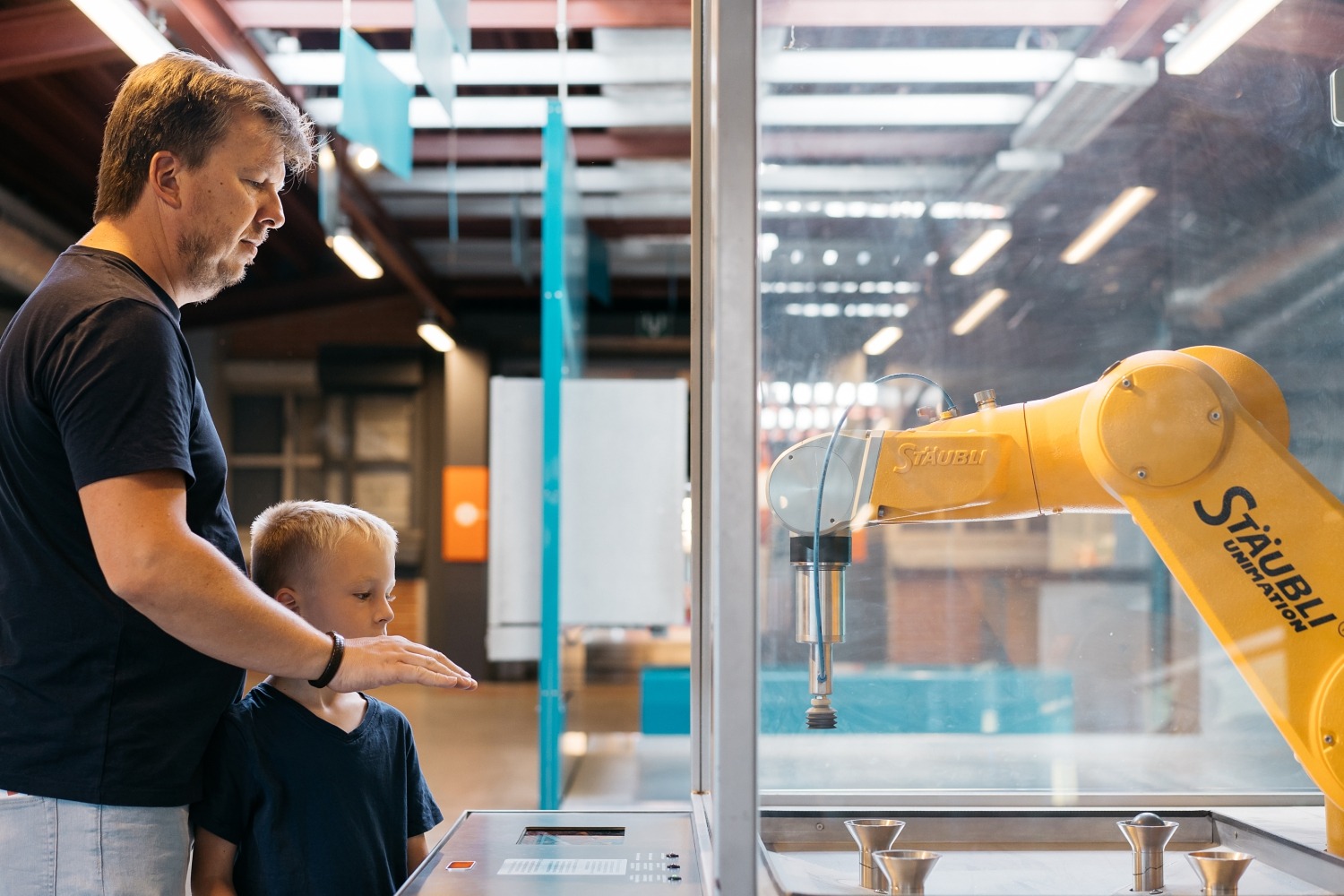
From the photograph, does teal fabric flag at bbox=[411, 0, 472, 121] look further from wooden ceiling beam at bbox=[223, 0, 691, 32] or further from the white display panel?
the white display panel

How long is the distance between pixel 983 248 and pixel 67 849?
1434 mm

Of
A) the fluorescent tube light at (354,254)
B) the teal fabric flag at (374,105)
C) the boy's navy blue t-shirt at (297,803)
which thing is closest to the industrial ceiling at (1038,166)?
the boy's navy blue t-shirt at (297,803)

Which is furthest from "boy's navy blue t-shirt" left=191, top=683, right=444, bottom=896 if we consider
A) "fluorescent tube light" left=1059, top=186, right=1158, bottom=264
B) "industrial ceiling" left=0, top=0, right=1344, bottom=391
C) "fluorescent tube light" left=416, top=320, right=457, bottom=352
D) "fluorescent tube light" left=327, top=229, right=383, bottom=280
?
"fluorescent tube light" left=416, top=320, right=457, bottom=352

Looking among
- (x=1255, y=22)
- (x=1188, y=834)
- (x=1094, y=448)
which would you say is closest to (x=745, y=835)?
(x=1094, y=448)

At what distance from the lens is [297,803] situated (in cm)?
112

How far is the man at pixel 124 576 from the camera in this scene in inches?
36.5

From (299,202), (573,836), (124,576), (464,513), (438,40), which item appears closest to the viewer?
(124,576)

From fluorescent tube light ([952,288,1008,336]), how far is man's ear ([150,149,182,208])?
1140 millimetres

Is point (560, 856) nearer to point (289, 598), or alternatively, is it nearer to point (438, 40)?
point (289, 598)

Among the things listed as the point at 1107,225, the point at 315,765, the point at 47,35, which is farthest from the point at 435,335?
the point at 315,765

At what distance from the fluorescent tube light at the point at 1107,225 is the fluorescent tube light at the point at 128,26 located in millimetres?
3214

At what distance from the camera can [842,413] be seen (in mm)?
1244

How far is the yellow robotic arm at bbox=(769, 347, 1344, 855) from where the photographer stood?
104cm

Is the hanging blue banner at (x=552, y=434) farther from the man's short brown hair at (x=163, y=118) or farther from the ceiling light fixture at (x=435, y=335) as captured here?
the ceiling light fixture at (x=435, y=335)
